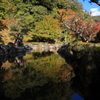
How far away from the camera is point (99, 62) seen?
4715mm

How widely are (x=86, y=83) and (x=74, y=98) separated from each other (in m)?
0.89

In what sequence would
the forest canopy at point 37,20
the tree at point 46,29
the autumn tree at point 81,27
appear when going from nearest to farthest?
1. the autumn tree at point 81,27
2. the tree at point 46,29
3. the forest canopy at point 37,20

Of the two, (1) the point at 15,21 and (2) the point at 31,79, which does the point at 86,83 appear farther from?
(1) the point at 15,21

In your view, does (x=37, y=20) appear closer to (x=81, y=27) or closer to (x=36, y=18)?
(x=36, y=18)

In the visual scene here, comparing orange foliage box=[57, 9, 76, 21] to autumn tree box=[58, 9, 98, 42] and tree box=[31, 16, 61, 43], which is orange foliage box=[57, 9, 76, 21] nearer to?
autumn tree box=[58, 9, 98, 42]

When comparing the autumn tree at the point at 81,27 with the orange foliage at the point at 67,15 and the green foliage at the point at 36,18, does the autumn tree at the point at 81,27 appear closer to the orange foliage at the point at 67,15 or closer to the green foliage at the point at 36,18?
the orange foliage at the point at 67,15

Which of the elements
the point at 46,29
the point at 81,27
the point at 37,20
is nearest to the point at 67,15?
the point at 46,29

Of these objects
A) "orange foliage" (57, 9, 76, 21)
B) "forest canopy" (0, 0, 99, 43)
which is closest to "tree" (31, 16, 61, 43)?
"forest canopy" (0, 0, 99, 43)

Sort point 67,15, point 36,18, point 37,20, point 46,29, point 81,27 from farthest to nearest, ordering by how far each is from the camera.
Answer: point 37,20 → point 36,18 → point 67,15 → point 46,29 → point 81,27

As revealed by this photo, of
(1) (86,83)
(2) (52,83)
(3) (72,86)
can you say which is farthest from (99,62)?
(2) (52,83)

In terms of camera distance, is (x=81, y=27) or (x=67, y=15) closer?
(x=81, y=27)

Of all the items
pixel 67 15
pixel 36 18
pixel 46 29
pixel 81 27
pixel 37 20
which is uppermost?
pixel 67 15

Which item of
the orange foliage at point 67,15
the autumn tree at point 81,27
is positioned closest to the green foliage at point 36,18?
the orange foliage at point 67,15

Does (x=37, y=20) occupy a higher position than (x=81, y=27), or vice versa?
(x=37, y=20)
